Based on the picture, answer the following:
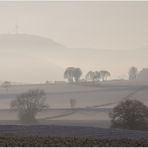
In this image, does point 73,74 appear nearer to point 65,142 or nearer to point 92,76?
point 92,76

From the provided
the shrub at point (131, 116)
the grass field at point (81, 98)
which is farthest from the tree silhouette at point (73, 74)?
the shrub at point (131, 116)

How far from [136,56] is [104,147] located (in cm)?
14645

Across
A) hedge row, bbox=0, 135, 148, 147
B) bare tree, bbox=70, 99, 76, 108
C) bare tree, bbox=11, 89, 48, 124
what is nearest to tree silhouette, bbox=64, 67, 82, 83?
bare tree, bbox=70, 99, 76, 108

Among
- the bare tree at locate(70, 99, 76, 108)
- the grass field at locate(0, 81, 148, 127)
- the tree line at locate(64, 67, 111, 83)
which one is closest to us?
the grass field at locate(0, 81, 148, 127)

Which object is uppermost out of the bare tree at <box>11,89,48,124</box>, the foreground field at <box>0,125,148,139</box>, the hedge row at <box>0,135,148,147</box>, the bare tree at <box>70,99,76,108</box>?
the bare tree at <box>70,99,76,108</box>

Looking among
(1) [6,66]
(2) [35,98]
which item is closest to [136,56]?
(1) [6,66]

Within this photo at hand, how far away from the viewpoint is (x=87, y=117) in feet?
223

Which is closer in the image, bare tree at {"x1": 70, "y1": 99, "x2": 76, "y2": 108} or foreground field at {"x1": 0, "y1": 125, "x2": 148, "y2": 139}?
foreground field at {"x1": 0, "y1": 125, "x2": 148, "y2": 139}

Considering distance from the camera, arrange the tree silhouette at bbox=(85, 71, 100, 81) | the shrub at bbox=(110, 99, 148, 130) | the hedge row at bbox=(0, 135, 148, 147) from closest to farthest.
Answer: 1. the hedge row at bbox=(0, 135, 148, 147)
2. the shrub at bbox=(110, 99, 148, 130)
3. the tree silhouette at bbox=(85, 71, 100, 81)

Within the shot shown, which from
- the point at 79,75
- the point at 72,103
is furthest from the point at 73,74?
the point at 72,103

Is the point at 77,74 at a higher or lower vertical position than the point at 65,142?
higher

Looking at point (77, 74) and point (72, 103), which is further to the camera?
point (77, 74)

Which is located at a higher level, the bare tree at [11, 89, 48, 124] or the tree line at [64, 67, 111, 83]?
the tree line at [64, 67, 111, 83]

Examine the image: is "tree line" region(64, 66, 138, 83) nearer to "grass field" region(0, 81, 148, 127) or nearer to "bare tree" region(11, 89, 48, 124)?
"grass field" region(0, 81, 148, 127)
